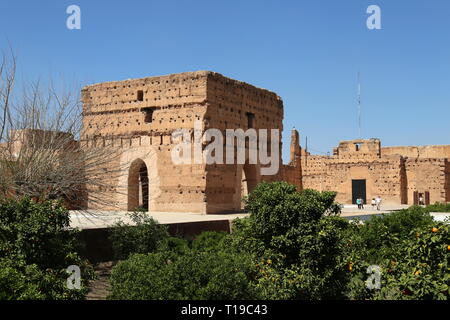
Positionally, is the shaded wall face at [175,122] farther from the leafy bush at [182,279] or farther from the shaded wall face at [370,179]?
the shaded wall face at [370,179]

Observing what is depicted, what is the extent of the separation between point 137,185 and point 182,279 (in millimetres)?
14689

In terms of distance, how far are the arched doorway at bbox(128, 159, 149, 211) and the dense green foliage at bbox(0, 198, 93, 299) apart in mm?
11936

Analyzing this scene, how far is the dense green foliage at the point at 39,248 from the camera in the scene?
25.6ft

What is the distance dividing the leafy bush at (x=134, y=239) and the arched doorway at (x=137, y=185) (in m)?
8.51

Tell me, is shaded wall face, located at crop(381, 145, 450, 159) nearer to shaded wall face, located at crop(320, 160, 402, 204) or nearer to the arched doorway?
shaded wall face, located at crop(320, 160, 402, 204)

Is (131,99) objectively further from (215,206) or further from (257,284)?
(257,284)

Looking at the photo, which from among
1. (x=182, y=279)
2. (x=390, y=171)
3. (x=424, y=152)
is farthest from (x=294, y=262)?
(x=424, y=152)

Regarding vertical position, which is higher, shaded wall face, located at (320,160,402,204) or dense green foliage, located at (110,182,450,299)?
shaded wall face, located at (320,160,402,204)

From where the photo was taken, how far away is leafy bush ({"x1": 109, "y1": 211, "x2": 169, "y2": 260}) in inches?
473

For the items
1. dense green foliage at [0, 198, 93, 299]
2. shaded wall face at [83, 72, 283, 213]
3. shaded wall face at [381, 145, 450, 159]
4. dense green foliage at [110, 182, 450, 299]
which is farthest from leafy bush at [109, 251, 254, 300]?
shaded wall face at [381, 145, 450, 159]

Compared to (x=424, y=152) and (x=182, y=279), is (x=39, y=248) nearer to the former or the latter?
(x=182, y=279)

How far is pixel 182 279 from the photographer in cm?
760

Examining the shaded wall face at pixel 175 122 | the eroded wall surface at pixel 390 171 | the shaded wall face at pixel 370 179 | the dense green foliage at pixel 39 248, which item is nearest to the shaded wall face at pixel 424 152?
the eroded wall surface at pixel 390 171

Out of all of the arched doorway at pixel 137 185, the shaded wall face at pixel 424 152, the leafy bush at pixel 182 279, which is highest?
the shaded wall face at pixel 424 152
